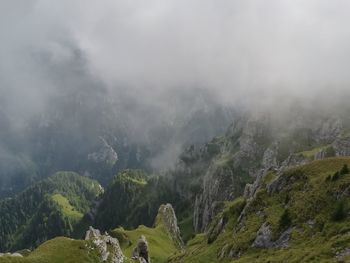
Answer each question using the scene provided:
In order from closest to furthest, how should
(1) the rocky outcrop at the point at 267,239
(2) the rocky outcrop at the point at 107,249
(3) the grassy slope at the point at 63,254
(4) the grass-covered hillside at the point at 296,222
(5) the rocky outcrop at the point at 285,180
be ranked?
1. (4) the grass-covered hillside at the point at 296,222
2. (1) the rocky outcrop at the point at 267,239
3. (3) the grassy slope at the point at 63,254
4. (5) the rocky outcrop at the point at 285,180
5. (2) the rocky outcrop at the point at 107,249

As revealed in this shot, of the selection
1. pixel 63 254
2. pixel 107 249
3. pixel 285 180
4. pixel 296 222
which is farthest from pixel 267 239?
pixel 63 254

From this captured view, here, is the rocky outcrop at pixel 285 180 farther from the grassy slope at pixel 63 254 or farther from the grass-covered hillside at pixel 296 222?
the grassy slope at pixel 63 254

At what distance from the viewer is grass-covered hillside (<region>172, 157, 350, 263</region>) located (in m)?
85.3

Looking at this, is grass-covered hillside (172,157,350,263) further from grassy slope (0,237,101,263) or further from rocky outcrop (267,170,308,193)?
grassy slope (0,237,101,263)

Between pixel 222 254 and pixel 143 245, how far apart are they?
232ft

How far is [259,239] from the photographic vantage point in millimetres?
107312

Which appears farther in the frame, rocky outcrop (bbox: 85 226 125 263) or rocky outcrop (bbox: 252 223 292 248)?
rocky outcrop (bbox: 85 226 125 263)

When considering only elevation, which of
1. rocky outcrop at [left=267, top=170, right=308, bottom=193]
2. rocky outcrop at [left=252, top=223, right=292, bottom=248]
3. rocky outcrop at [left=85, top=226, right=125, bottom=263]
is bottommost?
rocky outcrop at [left=252, top=223, right=292, bottom=248]

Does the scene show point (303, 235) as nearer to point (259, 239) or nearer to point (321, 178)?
point (259, 239)

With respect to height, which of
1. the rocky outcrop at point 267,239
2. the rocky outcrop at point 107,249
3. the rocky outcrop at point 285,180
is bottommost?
the rocky outcrop at point 267,239

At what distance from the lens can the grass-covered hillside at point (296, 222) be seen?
85.3 meters

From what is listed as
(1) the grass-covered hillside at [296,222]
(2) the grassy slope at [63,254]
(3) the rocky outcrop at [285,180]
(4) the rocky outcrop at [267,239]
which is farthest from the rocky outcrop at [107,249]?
(3) the rocky outcrop at [285,180]

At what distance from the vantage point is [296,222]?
332ft

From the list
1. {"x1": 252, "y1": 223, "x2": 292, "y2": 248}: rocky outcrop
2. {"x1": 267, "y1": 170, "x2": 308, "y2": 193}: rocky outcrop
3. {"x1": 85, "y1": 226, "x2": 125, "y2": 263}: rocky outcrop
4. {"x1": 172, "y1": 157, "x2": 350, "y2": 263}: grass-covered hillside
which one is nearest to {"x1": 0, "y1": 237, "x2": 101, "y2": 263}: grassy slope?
{"x1": 85, "y1": 226, "x2": 125, "y2": 263}: rocky outcrop
